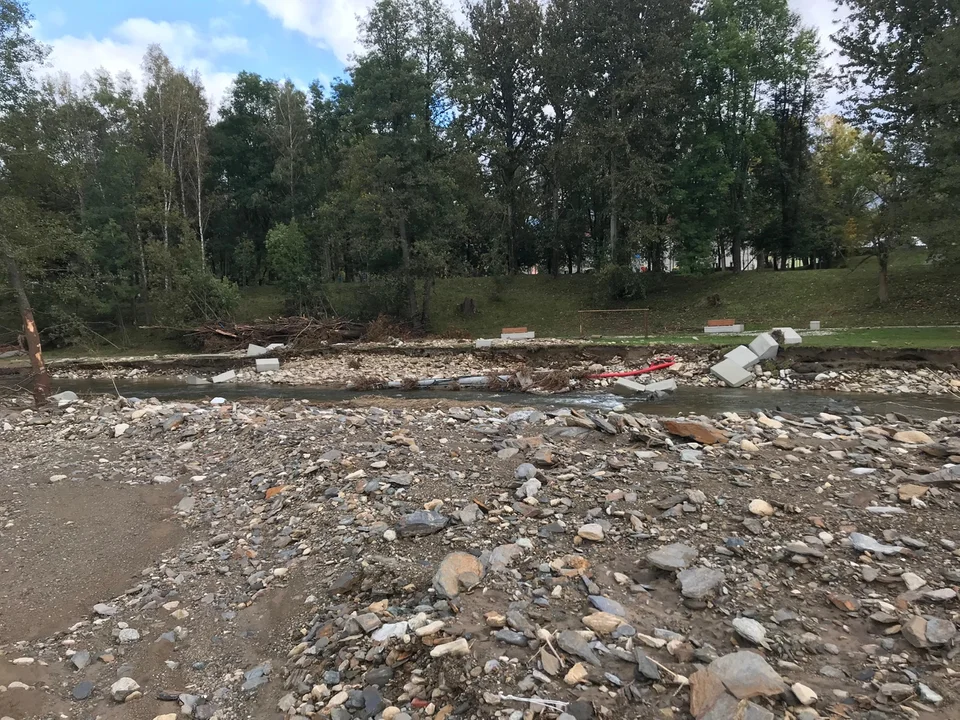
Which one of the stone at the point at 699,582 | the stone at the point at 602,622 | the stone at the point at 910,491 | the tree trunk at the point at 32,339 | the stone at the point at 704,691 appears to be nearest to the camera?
the stone at the point at 704,691

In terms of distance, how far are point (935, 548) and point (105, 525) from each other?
8.75m

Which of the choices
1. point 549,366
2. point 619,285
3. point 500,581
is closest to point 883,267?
point 619,285

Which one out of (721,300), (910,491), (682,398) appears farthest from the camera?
(721,300)

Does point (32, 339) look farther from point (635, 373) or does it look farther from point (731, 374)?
point (731, 374)

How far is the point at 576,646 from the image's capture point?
12.1 ft

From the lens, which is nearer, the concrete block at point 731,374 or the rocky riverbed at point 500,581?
the rocky riverbed at point 500,581

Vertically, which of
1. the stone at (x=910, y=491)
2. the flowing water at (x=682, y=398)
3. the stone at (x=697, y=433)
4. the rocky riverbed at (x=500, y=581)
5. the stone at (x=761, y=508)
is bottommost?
the flowing water at (x=682, y=398)

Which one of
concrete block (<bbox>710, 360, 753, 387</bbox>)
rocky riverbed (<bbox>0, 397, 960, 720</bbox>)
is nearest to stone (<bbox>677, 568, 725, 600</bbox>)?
rocky riverbed (<bbox>0, 397, 960, 720</bbox>)

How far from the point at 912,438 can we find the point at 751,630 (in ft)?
20.6

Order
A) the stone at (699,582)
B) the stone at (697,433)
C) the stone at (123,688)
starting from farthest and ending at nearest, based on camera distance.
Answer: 1. the stone at (697,433)
2. the stone at (699,582)
3. the stone at (123,688)

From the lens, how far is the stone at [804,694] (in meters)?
3.20

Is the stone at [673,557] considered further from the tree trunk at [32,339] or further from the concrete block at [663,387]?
the tree trunk at [32,339]

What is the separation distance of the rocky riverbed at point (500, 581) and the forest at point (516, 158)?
22368mm

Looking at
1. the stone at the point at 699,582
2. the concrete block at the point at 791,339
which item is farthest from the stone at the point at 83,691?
the concrete block at the point at 791,339
